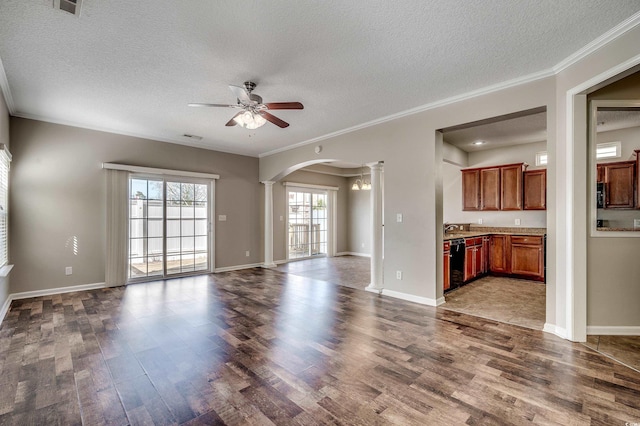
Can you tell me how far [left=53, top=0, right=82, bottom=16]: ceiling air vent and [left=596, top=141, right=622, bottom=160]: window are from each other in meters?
7.86

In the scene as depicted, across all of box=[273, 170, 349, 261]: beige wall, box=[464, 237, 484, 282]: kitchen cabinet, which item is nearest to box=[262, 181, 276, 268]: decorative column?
box=[273, 170, 349, 261]: beige wall

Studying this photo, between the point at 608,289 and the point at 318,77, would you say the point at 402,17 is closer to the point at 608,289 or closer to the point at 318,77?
the point at 318,77

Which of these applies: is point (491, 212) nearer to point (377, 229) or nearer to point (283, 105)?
point (377, 229)

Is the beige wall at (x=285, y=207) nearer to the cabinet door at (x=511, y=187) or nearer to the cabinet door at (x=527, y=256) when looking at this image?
the cabinet door at (x=511, y=187)

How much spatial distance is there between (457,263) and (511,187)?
2.35m

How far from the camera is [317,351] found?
2.72 meters

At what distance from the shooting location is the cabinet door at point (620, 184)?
197 inches

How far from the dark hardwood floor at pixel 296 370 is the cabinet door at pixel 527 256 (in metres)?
2.99

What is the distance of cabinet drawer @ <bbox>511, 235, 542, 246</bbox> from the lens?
5.58 metres

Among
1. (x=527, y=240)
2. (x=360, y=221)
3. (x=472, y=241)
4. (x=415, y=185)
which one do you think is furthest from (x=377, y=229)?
(x=360, y=221)

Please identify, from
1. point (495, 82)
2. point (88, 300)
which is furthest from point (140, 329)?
point (495, 82)

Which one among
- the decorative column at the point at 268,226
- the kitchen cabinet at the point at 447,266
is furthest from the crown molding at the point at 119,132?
the kitchen cabinet at the point at 447,266

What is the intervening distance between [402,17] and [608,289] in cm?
340

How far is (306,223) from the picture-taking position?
8945mm
